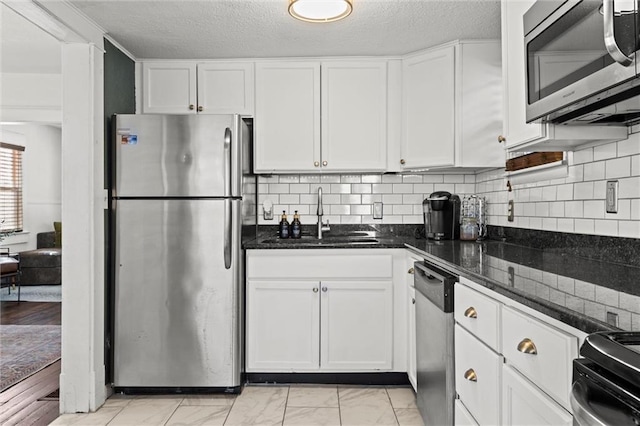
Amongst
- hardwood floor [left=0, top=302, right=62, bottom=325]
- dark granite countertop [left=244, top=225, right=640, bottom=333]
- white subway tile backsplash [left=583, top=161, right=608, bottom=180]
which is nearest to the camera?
dark granite countertop [left=244, top=225, right=640, bottom=333]

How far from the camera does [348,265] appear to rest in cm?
284

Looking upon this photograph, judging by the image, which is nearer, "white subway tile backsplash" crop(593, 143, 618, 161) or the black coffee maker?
"white subway tile backsplash" crop(593, 143, 618, 161)

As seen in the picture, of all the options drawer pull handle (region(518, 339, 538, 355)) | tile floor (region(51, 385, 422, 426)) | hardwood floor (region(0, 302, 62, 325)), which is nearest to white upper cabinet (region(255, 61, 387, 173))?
tile floor (region(51, 385, 422, 426))

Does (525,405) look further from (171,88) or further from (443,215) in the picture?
(171,88)

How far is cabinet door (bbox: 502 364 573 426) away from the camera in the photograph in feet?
3.51

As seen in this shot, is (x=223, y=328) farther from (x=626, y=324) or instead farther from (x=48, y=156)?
(x=48, y=156)

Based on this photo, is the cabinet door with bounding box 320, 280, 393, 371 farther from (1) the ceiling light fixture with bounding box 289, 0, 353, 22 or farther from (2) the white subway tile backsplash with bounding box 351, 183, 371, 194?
(1) the ceiling light fixture with bounding box 289, 0, 353, 22

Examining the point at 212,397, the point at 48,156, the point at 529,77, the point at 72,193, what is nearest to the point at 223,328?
the point at 212,397

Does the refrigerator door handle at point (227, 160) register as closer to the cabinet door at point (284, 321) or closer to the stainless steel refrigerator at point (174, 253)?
the stainless steel refrigerator at point (174, 253)

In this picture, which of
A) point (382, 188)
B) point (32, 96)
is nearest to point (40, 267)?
point (32, 96)

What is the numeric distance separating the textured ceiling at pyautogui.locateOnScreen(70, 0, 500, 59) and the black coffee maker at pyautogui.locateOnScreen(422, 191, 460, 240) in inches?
41.2

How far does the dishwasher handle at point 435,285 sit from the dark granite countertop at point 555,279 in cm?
5

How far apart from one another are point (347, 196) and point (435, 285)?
62.6 inches

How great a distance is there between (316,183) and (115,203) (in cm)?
147
